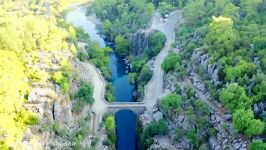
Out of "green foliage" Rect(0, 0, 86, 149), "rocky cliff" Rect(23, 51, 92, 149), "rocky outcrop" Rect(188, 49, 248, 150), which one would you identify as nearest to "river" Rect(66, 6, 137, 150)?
"rocky cliff" Rect(23, 51, 92, 149)

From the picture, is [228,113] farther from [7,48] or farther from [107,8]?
[107,8]

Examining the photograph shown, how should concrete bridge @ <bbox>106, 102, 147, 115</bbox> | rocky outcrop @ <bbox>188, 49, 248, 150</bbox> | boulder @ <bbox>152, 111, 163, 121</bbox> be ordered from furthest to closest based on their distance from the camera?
concrete bridge @ <bbox>106, 102, 147, 115</bbox> → boulder @ <bbox>152, 111, 163, 121</bbox> → rocky outcrop @ <bbox>188, 49, 248, 150</bbox>

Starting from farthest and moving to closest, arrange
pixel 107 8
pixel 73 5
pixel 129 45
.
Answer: pixel 73 5 < pixel 107 8 < pixel 129 45

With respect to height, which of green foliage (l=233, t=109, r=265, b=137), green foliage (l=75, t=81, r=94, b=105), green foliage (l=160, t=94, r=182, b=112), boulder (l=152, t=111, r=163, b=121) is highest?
green foliage (l=75, t=81, r=94, b=105)

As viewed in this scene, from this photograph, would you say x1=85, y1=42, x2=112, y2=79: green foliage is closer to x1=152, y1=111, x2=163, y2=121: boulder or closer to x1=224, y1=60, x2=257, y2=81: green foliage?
x1=152, y1=111, x2=163, y2=121: boulder

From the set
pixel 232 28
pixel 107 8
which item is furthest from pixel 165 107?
pixel 107 8

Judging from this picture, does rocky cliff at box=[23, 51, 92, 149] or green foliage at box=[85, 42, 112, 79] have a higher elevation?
green foliage at box=[85, 42, 112, 79]

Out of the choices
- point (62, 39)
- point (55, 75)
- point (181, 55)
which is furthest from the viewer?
point (62, 39)
